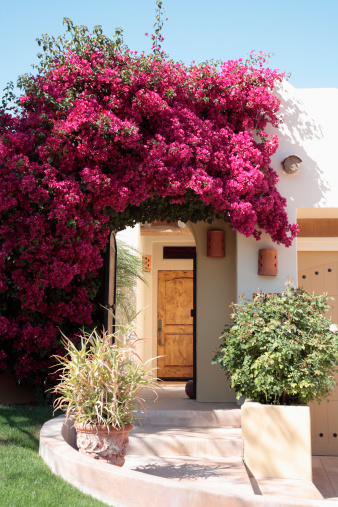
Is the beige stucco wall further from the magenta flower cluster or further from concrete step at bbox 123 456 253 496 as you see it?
concrete step at bbox 123 456 253 496

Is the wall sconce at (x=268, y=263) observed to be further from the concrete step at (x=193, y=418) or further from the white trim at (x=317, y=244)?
the concrete step at (x=193, y=418)

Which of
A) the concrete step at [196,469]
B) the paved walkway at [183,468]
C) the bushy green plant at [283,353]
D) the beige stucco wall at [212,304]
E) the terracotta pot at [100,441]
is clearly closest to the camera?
the paved walkway at [183,468]

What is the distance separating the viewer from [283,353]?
14.6 ft

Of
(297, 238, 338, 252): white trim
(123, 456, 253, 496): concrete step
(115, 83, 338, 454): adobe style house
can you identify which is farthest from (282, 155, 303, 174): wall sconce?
(123, 456, 253, 496): concrete step

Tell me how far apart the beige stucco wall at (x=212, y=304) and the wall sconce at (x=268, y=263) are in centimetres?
70

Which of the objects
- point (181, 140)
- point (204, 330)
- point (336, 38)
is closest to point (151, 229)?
point (204, 330)

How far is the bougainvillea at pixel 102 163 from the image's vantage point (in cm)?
555

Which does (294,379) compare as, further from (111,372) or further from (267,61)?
(267,61)

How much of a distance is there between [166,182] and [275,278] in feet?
5.47

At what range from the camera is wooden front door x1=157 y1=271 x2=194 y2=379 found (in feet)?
35.1

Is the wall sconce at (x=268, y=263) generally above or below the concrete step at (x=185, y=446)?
above

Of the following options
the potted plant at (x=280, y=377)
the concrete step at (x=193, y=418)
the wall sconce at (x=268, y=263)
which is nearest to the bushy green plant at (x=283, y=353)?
the potted plant at (x=280, y=377)

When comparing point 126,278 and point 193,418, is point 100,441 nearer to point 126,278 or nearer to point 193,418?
point 193,418

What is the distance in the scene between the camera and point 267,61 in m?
6.25
